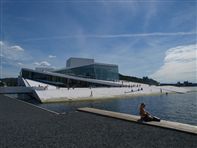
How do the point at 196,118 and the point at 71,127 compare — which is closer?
the point at 71,127

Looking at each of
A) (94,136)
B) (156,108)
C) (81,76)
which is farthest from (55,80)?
(94,136)

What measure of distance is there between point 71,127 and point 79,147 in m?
2.80

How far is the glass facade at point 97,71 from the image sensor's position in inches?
2685

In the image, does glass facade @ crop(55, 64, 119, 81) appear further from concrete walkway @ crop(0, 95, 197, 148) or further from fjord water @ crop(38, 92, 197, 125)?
concrete walkway @ crop(0, 95, 197, 148)

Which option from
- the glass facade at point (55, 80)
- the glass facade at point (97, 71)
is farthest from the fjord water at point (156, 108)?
the glass facade at point (97, 71)

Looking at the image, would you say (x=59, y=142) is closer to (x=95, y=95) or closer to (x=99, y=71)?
(x=95, y=95)

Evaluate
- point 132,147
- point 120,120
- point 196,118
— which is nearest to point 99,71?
point 196,118

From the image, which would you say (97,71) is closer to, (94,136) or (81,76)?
(81,76)

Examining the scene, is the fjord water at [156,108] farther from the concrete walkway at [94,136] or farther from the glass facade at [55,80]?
the glass facade at [55,80]

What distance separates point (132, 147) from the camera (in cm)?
603

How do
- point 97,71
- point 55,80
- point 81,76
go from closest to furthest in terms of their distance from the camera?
1. point 55,80
2. point 97,71
3. point 81,76

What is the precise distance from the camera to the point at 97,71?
68.4m

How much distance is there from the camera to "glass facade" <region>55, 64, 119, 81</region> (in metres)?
68.2

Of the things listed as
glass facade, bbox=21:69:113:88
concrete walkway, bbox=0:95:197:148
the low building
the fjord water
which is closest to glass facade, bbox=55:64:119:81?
the low building
